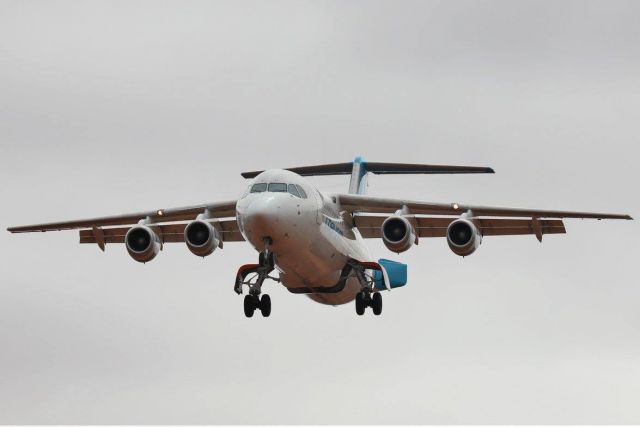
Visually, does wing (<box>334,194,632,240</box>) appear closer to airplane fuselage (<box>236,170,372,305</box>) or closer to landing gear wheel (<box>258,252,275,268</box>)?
airplane fuselage (<box>236,170,372,305</box>)

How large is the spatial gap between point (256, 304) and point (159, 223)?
339cm

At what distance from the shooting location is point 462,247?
87.6 feet

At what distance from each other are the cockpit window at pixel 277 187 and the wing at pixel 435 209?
10.6 ft

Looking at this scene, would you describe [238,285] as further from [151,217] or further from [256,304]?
[151,217]

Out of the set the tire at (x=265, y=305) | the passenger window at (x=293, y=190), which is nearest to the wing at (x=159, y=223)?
the tire at (x=265, y=305)

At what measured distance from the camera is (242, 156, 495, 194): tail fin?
95.1ft

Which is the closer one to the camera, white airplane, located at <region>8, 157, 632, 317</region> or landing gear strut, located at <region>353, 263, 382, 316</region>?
white airplane, located at <region>8, 157, 632, 317</region>

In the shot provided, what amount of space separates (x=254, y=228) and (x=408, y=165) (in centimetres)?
631

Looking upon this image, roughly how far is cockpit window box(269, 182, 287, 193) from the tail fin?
4714 mm

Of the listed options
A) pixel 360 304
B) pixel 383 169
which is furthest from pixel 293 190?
pixel 383 169

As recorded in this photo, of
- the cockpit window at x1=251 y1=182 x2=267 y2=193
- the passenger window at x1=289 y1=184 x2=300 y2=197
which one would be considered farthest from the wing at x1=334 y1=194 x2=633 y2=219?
the cockpit window at x1=251 y1=182 x2=267 y2=193

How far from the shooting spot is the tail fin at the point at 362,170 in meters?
29.0

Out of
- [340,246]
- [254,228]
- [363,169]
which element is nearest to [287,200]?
[254,228]

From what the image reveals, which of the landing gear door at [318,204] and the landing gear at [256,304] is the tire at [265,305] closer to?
the landing gear at [256,304]
